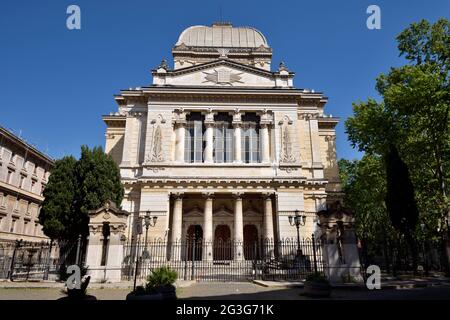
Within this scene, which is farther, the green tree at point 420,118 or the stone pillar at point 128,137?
the stone pillar at point 128,137

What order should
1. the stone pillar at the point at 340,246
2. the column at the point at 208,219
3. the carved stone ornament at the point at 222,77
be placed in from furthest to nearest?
the carved stone ornament at the point at 222,77 → the column at the point at 208,219 → the stone pillar at the point at 340,246

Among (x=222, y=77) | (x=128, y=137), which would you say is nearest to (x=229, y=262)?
(x=128, y=137)

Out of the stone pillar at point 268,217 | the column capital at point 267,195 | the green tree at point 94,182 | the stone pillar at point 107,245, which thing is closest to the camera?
the stone pillar at point 107,245

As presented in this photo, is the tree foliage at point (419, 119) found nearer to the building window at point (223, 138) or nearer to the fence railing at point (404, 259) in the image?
the fence railing at point (404, 259)

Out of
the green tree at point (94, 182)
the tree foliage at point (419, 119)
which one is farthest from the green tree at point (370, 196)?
the green tree at point (94, 182)

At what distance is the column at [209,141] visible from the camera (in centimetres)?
2833

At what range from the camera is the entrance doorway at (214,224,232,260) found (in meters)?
27.0

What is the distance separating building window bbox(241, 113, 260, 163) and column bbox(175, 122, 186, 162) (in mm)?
5707

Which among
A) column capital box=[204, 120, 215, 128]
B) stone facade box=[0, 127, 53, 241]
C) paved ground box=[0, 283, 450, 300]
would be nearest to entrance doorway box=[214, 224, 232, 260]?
column capital box=[204, 120, 215, 128]

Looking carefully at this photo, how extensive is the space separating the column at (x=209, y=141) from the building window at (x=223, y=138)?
603 millimetres

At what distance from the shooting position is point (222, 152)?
2912 cm

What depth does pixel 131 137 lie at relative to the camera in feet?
98.4

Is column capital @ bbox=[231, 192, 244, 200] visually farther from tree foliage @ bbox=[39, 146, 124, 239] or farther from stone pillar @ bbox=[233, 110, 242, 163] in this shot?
tree foliage @ bbox=[39, 146, 124, 239]
